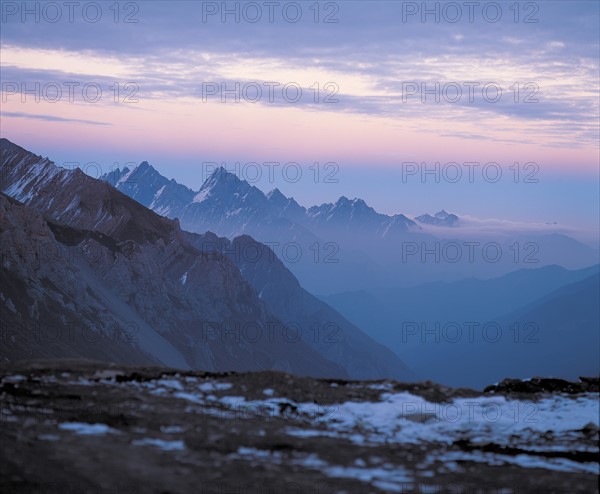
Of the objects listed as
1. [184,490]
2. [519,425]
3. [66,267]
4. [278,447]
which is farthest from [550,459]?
[66,267]

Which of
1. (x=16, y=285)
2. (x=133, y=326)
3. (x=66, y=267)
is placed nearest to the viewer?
(x=16, y=285)

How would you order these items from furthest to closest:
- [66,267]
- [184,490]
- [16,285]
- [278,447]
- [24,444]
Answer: [66,267]
[16,285]
[278,447]
[24,444]
[184,490]

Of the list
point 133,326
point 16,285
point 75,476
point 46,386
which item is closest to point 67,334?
point 16,285

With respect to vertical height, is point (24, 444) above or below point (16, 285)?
below

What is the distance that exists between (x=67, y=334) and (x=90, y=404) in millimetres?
129445

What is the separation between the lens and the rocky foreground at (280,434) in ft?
57.3

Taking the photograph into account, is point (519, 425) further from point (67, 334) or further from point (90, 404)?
point (67, 334)

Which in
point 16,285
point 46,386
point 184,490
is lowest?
point 184,490

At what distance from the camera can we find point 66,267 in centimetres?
16625

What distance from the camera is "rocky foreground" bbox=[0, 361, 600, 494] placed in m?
17.5

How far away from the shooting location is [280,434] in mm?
21453

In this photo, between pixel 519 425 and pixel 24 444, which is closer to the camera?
pixel 24 444

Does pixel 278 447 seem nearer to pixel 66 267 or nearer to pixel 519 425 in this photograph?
pixel 519 425

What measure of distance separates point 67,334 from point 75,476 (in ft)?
446
